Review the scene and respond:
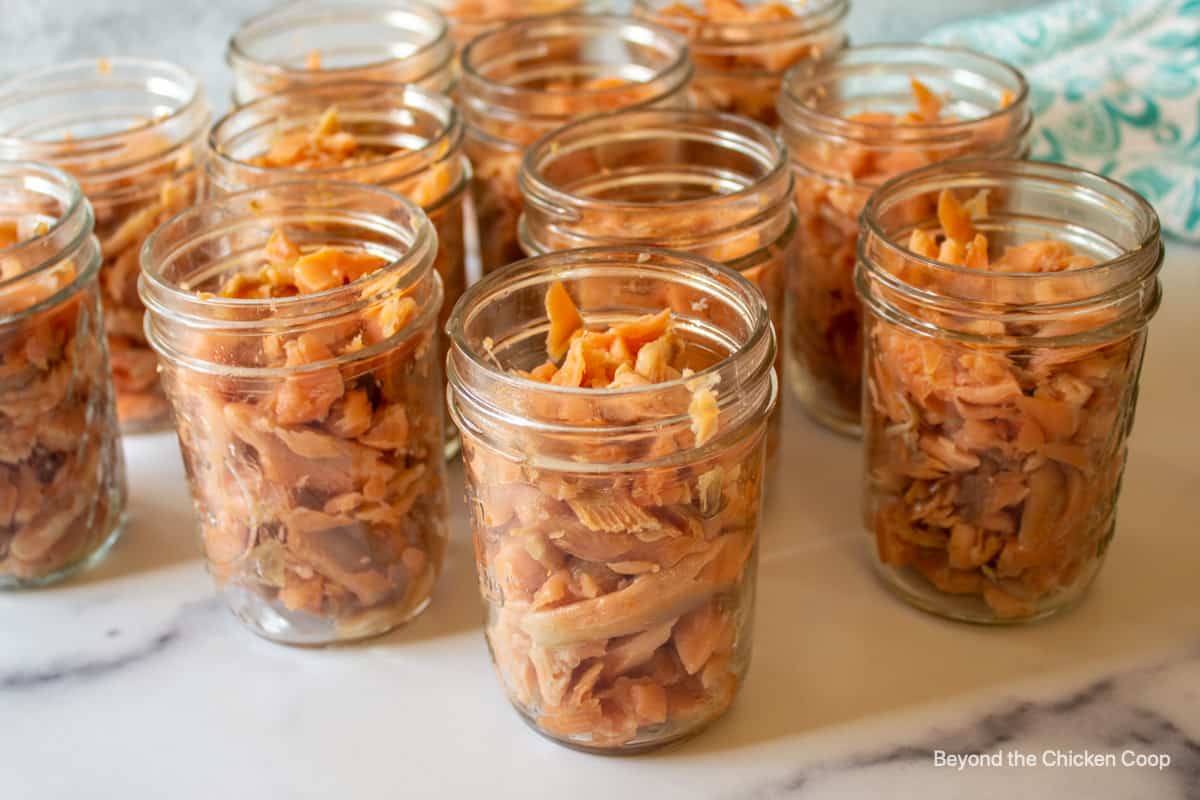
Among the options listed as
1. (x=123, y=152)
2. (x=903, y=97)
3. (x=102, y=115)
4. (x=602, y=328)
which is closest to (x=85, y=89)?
(x=102, y=115)

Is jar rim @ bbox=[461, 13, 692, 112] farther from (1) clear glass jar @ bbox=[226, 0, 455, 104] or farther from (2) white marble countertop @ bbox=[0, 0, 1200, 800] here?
(2) white marble countertop @ bbox=[0, 0, 1200, 800]

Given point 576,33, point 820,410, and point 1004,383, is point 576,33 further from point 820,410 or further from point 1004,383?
point 1004,383

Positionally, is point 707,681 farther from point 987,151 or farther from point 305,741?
point 987,151

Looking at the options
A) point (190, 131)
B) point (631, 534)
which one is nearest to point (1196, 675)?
point (631, 534)

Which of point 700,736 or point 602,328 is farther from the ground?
point 602,328

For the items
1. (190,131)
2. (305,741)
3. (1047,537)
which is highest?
(190,131)

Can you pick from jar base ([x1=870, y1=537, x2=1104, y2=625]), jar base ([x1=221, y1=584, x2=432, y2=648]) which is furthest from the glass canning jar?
jar base ([x1=221, y1=584, x2=432, y2=648])

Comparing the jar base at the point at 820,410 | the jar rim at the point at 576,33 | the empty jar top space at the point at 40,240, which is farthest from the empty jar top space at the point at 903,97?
the empty jar top space at the point at 40,240

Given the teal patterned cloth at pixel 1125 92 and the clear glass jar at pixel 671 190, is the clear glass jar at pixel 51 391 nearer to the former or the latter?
the clear glass jar at pixel 671 190
